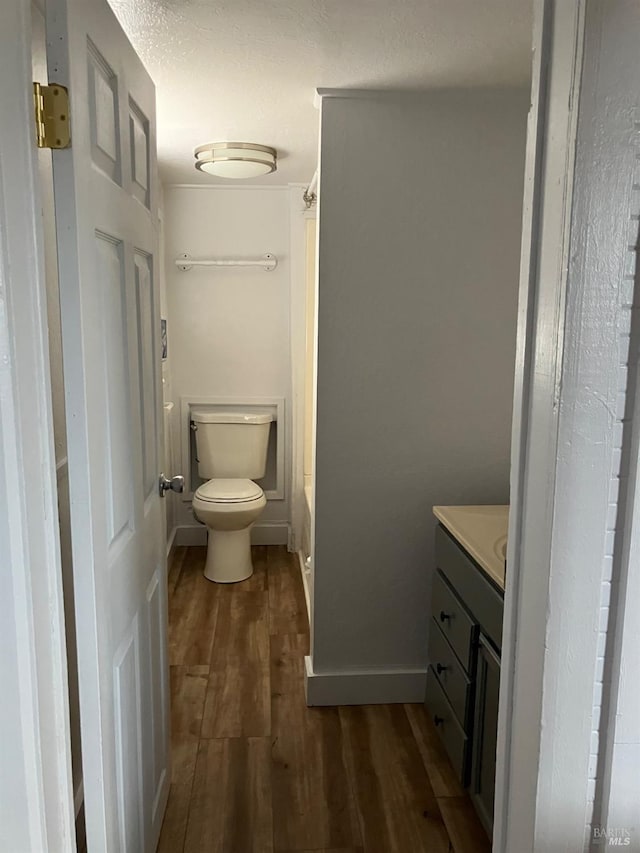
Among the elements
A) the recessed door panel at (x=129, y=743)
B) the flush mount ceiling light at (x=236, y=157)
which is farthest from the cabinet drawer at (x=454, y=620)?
the flush mount ceiling light at (x=236, y=157)

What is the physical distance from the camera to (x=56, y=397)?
166 centimetres

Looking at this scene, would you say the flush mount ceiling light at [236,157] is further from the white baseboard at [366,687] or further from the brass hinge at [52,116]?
the white baseboard at [366,687]

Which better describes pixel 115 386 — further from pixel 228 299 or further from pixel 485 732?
pixel 228 299

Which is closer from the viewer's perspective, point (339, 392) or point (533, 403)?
point (533, 403)

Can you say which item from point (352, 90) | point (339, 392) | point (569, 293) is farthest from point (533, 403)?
point (352, 90)

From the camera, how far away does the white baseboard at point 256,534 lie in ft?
13.7

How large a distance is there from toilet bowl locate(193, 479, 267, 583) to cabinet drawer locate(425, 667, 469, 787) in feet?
4.76

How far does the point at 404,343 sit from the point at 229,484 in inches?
67.2

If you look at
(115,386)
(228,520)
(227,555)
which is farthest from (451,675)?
(227,555)

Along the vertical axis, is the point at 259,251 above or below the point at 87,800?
above

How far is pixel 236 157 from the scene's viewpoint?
9.41 feet

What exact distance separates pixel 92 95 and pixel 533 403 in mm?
919

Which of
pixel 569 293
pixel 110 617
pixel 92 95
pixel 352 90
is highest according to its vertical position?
pixel 352 90

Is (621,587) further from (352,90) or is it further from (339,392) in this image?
(352,90)
